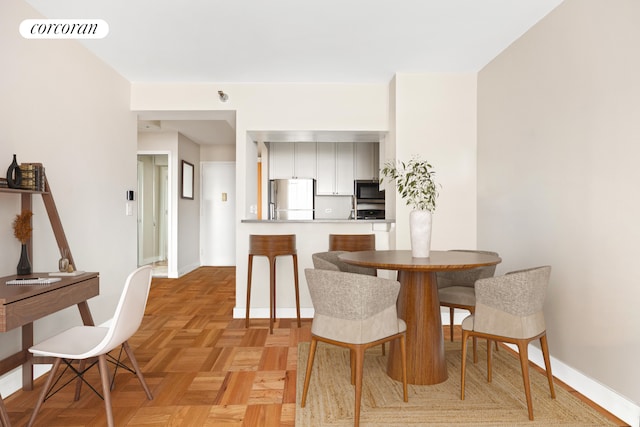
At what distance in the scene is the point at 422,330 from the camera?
241cm

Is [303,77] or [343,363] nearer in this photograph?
[343,363]

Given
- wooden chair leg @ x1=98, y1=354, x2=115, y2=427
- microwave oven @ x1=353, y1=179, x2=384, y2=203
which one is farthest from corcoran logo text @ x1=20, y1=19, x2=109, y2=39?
microwave oven @ x1=353, y1=179, x2=384, y2=203

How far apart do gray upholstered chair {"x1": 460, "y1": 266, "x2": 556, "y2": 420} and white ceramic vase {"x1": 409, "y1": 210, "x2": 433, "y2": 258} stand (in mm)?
481

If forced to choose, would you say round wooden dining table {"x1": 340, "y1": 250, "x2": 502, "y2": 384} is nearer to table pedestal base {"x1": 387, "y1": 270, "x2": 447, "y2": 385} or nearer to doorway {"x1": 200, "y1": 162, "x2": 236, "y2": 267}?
table pedestal base {"x1": 387, "y1": 270, "x2": 447, "y2": 385}

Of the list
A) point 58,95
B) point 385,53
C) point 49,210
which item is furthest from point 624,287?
point 58,95

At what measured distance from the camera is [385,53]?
3.31 m

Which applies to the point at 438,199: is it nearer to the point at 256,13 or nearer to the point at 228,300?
the point at 256,13

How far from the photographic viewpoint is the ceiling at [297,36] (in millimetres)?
2562

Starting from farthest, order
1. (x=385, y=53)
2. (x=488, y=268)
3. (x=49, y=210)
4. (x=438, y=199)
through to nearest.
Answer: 1. (x=438, y=199)
2. (x=385, y=53)
3. (x=488, y=268)
4. (x=49, y=210)

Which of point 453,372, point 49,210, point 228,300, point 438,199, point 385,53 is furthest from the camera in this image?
point 228,300

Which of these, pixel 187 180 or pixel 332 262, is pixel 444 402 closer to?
pixel 332 262

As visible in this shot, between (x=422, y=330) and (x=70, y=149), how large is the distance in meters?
2.89

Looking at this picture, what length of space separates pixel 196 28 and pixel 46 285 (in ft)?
6.57

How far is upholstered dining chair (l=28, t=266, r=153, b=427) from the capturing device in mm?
1819
